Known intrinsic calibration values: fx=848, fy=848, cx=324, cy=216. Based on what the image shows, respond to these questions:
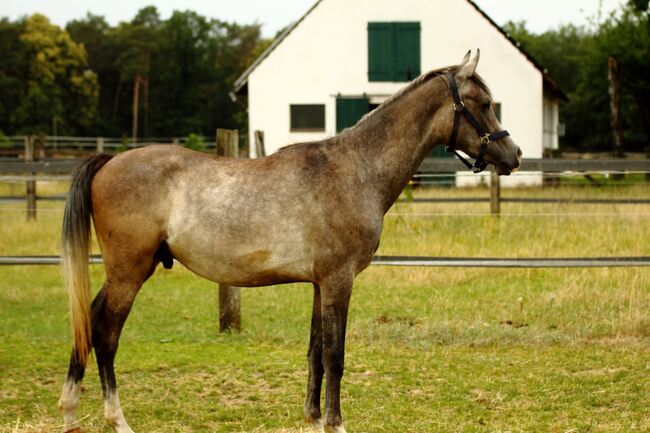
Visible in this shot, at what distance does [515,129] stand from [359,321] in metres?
18.1

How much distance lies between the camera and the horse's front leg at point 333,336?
4785 millimetres

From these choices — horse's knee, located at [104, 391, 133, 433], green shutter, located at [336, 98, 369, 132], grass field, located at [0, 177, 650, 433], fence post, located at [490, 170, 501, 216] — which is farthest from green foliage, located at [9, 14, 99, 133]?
horse's knee, located at [104, 391, 133, 433]

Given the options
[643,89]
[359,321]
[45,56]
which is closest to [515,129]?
[643,89]

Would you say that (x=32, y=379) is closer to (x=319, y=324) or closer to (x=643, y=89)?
(x=319, y=324)

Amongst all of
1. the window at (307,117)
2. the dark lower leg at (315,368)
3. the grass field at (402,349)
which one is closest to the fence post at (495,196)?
the grass field at (402,349)

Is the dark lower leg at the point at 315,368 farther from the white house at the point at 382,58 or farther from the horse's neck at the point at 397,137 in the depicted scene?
the white house at the point at 382,58

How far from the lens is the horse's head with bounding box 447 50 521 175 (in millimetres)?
4988

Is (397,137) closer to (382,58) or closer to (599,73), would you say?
(382,58)

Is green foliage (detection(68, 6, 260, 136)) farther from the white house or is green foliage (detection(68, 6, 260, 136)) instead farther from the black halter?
the black halter

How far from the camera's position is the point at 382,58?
24.8 meters

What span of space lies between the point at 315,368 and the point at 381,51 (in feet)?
67.6

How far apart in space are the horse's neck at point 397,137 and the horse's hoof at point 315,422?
134cm

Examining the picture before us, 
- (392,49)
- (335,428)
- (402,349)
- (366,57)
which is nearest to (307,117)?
(366,57)

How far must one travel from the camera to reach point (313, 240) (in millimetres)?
4805
